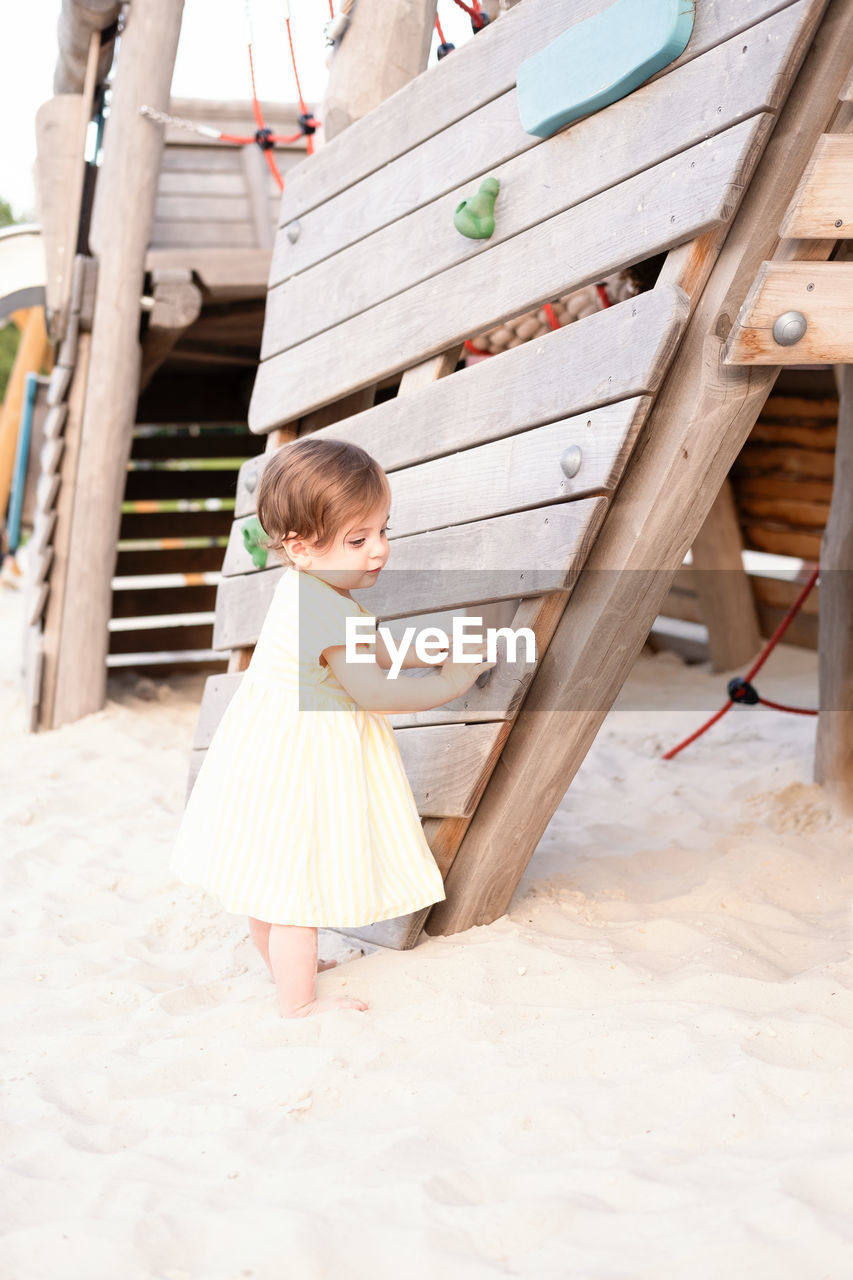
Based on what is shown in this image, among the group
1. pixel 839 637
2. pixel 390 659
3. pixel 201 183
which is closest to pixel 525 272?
pixel 390 659

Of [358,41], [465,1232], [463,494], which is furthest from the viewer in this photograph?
[358,41]

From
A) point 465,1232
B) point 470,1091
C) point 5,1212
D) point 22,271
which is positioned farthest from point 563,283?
point 22,271

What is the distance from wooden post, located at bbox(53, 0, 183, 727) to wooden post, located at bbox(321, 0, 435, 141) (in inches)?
78.0

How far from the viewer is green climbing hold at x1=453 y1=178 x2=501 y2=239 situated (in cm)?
223

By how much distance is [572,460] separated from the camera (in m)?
2.00

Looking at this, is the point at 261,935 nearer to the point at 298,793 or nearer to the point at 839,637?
the point at 298,793

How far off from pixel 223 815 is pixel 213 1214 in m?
0.78

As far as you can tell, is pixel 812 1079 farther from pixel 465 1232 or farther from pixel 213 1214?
pixel 213 1214

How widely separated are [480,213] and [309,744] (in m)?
1.14

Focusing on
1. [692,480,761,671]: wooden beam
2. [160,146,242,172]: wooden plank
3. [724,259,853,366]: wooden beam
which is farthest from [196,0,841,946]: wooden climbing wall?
[692,480,761,671]: wooden beam

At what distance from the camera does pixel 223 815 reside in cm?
209

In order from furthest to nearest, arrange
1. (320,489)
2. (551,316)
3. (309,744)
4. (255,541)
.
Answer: (551,316) < (255,541) < (309,744) < (320,489)

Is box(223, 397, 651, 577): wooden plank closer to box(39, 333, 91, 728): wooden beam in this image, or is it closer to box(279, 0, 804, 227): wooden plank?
box(279, 0, 804, 227): wooden plank

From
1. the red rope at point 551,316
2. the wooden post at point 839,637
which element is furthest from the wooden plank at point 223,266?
the wooden post at point 839,637
